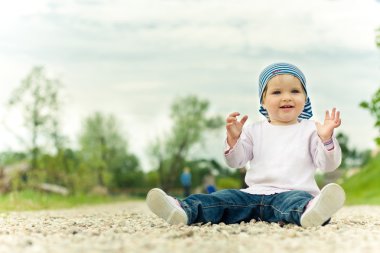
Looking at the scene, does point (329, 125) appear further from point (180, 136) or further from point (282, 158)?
point (180, 136)

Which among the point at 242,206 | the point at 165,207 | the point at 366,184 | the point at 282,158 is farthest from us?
the point at 366,184

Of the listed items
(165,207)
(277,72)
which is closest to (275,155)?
(277,72)

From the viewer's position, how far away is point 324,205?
156 inches

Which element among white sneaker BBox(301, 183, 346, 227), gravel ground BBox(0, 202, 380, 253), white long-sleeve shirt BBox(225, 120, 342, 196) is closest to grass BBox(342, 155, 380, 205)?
white long-sleeve shirt BBox(225, 120, 342, 196)

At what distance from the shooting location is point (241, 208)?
4.57 meters

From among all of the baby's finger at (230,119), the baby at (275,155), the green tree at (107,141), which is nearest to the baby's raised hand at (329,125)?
the baby at (275,155)

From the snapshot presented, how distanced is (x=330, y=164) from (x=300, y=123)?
0.51 meters

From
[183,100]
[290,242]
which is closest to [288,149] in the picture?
[290,242]

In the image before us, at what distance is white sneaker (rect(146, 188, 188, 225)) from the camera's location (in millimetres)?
4066

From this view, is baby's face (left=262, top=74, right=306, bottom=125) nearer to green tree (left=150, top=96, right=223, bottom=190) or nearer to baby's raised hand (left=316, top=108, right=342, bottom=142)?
baby's raised hand (left=316, top=108, right=342, bottom=142)

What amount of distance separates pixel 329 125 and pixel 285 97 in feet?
1.51

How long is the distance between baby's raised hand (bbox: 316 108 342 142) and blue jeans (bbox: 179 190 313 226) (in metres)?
0.48

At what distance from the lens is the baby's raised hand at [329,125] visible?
4.34 metres

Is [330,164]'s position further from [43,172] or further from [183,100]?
[183,100]
